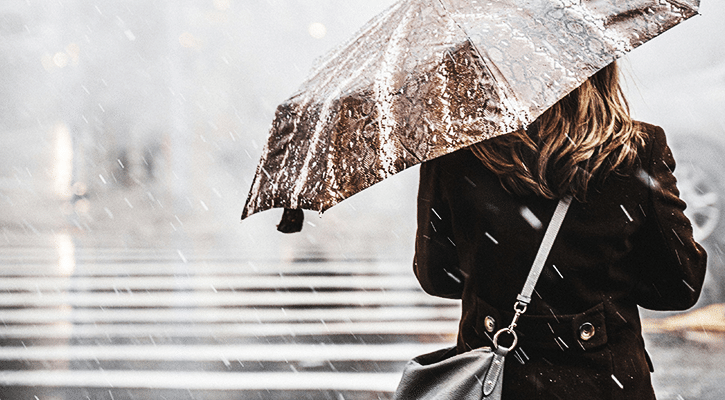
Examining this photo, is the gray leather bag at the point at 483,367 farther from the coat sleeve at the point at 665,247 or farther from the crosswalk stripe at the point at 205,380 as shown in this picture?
the crosswalk stripe at the point at 205,380

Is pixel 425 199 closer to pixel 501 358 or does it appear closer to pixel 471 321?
pixel 471 321

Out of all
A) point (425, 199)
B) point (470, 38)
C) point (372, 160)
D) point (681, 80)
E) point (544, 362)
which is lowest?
point (681, 80)

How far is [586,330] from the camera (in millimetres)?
1445

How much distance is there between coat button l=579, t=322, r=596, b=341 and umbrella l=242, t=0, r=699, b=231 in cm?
55

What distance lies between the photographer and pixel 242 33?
2892 centimetres

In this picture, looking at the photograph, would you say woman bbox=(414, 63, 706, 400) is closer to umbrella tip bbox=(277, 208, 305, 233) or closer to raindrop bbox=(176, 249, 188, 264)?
umbrella tip bbox=(277, 208, 305, 233)

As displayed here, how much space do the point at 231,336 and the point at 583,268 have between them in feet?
17.8

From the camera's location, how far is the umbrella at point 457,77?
128cm

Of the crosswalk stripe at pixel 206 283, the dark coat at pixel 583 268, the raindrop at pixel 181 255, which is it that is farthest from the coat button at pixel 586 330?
the raindrop at pixel 181 255

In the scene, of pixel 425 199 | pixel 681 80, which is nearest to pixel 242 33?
pixel 681 80

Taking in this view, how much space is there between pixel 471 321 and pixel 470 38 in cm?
77

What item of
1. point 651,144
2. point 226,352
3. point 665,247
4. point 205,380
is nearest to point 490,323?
point 665,247

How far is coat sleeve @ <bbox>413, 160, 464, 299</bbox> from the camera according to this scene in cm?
164

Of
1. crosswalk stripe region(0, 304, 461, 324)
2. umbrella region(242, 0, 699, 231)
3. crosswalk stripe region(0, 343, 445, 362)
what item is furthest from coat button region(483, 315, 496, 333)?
crosswalk stripe region(0, 304, 461, 324)
